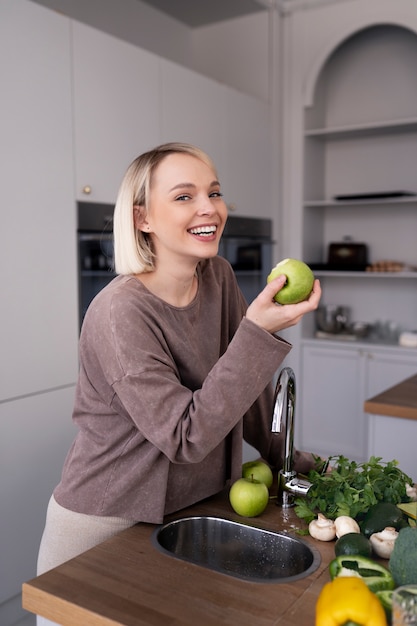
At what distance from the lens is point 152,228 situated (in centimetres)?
136

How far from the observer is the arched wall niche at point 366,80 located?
4.03 meters

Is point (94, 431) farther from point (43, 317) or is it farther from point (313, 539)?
A: point (43, 317)

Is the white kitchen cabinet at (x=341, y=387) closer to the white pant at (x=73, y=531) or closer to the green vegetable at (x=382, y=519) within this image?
the green vegetable at (x=382, y=519)

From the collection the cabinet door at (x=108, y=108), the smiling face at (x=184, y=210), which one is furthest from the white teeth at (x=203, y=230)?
the cabinet door at (x=108, y=108)

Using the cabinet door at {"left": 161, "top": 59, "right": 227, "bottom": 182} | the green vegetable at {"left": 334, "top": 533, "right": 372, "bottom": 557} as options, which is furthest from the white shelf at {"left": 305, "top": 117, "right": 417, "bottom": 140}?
the green vegetable at {"left": 334, "top": 533, "right": 372, "bottom": 557}

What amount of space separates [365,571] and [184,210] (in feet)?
2.41

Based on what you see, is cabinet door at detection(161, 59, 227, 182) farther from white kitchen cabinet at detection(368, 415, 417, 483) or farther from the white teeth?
the white teeth

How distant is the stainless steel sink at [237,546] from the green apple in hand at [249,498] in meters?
0.03

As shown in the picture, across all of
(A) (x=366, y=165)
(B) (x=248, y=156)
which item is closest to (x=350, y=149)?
(A) (x=366, y=165)

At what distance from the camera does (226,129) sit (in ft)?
11.8

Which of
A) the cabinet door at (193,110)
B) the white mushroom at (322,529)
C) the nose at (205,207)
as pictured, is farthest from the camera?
the cabinet door at (193,110)

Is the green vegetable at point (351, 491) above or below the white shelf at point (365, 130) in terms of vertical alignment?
below

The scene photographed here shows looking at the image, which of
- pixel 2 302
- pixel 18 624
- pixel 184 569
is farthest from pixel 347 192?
pixel 184 569

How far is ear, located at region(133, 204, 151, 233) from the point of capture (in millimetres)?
1372
